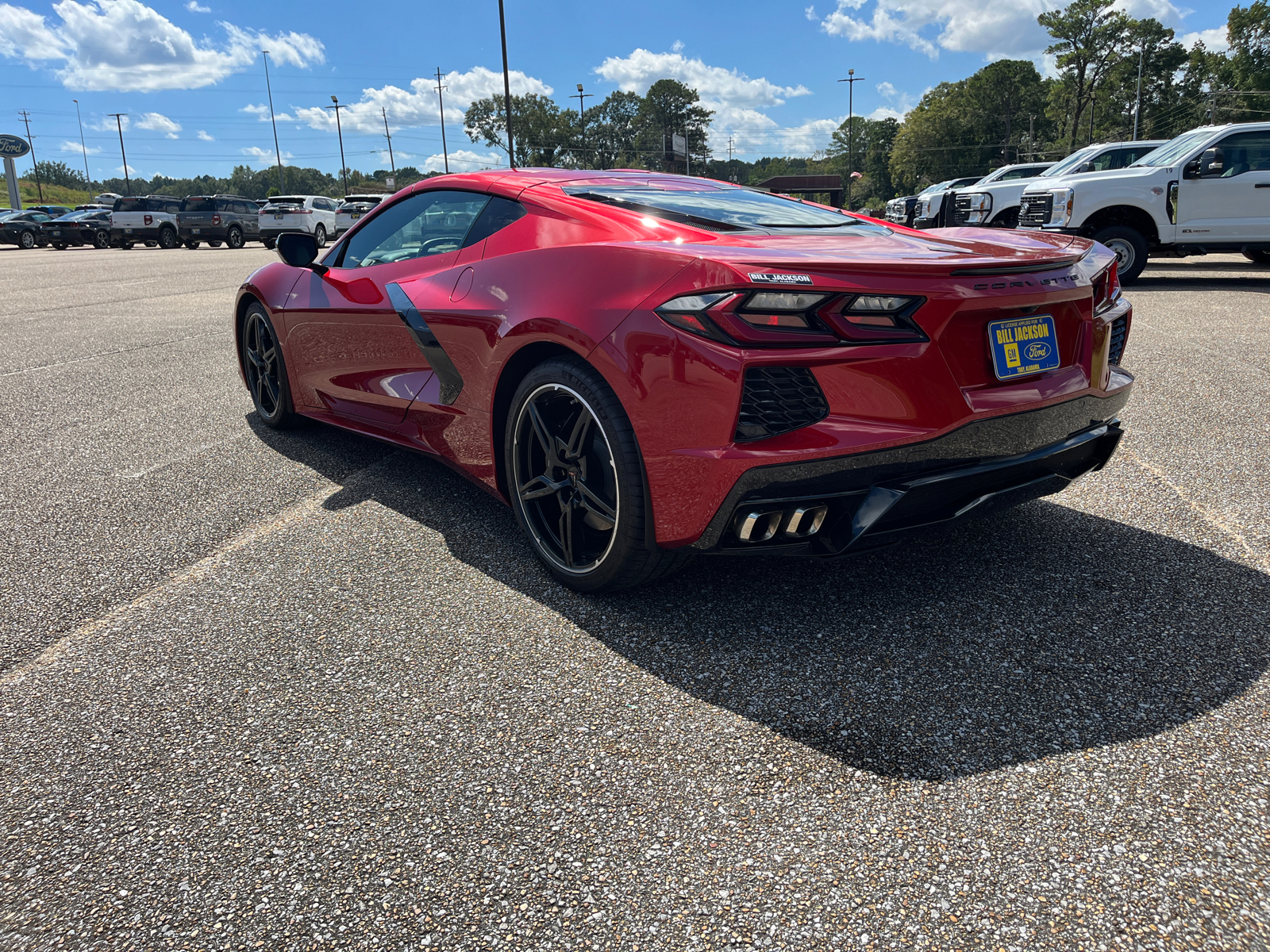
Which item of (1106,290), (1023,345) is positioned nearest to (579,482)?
(1023,345)

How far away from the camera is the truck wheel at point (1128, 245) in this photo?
11.4 metres

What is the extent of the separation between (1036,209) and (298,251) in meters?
10.8

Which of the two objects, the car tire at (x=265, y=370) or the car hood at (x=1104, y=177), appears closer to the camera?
the car tire at (x=265, y=370)

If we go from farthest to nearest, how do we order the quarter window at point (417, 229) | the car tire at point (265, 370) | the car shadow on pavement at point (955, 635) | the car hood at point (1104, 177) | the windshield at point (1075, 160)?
the windshield at point (1075, 160) → the car hood at point (1104, 177) → the car tire at point (265, 370) → the quarter window at point (417, 229) → the car shadow on pavement at point (955, 635)

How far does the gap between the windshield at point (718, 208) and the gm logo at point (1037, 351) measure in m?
0.87

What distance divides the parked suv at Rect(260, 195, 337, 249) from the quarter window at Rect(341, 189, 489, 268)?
28002 millimetres

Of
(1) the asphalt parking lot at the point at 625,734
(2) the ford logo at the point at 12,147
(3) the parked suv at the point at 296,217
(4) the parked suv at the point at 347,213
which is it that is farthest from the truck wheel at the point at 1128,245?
(2) the ford logo at the point at 12,147

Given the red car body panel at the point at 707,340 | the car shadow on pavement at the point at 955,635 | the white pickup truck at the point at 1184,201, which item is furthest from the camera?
the white pickup truck at the point at 1184,201

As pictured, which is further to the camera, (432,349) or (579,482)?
(432,349)

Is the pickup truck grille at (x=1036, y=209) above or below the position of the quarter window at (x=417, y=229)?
above

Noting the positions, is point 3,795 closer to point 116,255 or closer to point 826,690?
point 826,690

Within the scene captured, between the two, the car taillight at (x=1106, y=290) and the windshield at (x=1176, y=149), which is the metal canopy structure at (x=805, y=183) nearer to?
the windshield at (x=1176, y=149)

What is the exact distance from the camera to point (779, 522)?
7.44 feet

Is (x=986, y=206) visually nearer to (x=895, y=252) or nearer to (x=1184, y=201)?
(x=1184, y=201)
